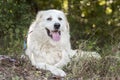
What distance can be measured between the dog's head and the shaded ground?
0.53m

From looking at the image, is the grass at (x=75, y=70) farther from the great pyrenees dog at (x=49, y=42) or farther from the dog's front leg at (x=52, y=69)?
the great pyrenees dog at (x=49, y=42)

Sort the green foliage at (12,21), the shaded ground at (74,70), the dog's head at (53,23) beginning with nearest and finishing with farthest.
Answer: the shaded ground at (74,70), the dog's head at (53,23), the green foliage at (12,21)

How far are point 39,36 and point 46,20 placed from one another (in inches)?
12.1

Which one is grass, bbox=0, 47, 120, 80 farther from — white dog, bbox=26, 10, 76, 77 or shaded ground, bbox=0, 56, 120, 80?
white dog, bbox=26, 10, 76, 77

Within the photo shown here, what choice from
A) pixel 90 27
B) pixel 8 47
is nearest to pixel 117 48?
pixel 8 47

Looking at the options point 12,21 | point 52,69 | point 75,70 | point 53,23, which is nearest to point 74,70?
point 75,70

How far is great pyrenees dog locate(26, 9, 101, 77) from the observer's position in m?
7.50

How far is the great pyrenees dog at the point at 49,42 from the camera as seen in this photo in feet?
24.6

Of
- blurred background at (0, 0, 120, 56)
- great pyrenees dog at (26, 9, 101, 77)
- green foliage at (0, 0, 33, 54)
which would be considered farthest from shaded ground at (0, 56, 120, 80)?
blurred background at (0, 0, 120, 56)

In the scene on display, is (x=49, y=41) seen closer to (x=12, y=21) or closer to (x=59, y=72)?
(x=59, y=72)

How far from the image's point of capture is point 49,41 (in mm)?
7551

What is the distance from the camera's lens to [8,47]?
30.0 ft

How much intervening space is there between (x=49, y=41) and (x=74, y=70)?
89 cm

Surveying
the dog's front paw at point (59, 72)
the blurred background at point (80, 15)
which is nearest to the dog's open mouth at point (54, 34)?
the dog's front paw at point (59, 72)
